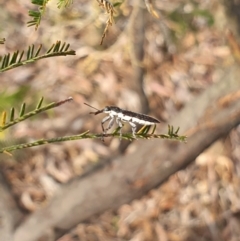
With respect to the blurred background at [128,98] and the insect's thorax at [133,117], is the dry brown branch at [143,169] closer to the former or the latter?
the blurred background at [128,98]

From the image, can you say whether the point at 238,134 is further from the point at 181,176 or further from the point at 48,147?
the point at 48,147

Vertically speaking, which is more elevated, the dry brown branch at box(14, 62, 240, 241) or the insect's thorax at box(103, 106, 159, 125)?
the insect's thorax at box(103, 106, 159, 125)

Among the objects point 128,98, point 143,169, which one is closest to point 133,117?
point 143,169

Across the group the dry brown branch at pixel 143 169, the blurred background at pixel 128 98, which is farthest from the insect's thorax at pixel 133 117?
the blurred background at pixel 128 98

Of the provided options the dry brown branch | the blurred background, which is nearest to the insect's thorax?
the dry brown branch

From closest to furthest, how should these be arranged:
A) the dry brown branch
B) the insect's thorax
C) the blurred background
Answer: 1. the insect's thorax
2. the dry brown branch
3. the blurred background

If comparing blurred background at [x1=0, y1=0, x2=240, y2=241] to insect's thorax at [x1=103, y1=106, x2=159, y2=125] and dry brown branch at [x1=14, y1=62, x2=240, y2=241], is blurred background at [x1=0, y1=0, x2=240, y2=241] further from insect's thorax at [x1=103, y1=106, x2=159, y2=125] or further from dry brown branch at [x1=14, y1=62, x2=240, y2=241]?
insect's thorax at [x1=103, y1=106, x2=159, y2=125]

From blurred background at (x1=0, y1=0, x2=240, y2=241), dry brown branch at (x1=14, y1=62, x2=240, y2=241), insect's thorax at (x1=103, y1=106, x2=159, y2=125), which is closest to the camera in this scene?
insect's thorax at (x1=103, y1=106, x2=159, y2=125)

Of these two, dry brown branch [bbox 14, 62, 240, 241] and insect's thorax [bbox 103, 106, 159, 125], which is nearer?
insect's thorax [bbox 103, 106, 159, 125]
